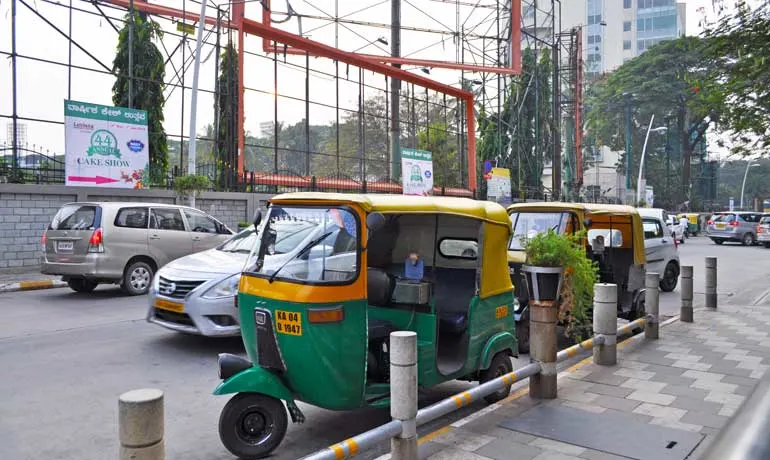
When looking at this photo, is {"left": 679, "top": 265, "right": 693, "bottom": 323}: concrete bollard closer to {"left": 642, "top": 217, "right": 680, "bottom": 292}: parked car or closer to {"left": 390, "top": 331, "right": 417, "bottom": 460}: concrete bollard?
{"left": 642, "top": 217, "right": 680, "bottom": 292}: parked car

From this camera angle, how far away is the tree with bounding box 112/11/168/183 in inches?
818

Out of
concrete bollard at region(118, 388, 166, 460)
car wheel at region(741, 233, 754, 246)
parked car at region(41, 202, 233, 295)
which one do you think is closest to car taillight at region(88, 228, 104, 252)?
parked car at region(41, 202, 233, 295)

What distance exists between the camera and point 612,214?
31.3 feet

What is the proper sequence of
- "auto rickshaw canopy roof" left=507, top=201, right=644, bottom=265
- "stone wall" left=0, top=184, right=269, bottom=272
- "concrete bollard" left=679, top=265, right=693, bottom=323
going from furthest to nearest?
"stone wall" left=0, top=184, right=269, bottom=272
"auto rickshaw canopy roof" left=507, top=201, right=644, bottom=265
"concrete bollard" left=679, top=265, right=693, bottom=323

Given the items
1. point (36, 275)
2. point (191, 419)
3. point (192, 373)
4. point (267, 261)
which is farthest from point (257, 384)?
point (36, 275)

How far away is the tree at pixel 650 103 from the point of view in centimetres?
5416

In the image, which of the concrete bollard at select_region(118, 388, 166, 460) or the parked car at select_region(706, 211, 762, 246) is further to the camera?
the parked car at select_region(706, 211, 762, 246)

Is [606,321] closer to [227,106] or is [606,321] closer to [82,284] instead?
[82,284]

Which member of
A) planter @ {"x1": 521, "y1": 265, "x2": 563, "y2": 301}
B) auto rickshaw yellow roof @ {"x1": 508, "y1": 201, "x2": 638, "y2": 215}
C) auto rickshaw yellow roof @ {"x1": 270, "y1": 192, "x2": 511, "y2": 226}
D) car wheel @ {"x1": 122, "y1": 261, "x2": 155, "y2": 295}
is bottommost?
car wheel @ {"x1": 122, "y1": 261, "x2": 155, "y2": 295}

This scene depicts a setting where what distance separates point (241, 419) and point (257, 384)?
0.32 meters

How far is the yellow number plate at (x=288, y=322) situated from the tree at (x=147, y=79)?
17.8 metres

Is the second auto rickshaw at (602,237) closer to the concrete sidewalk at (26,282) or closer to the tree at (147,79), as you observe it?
the concrete sidewalk at (26,282)

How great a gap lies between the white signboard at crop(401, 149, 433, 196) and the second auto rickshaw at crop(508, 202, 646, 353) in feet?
50.0

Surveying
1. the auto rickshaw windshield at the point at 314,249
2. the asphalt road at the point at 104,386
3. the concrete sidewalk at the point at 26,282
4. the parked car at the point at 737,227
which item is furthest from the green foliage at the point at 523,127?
the auto rickshaw windshield at the point at 314,249
